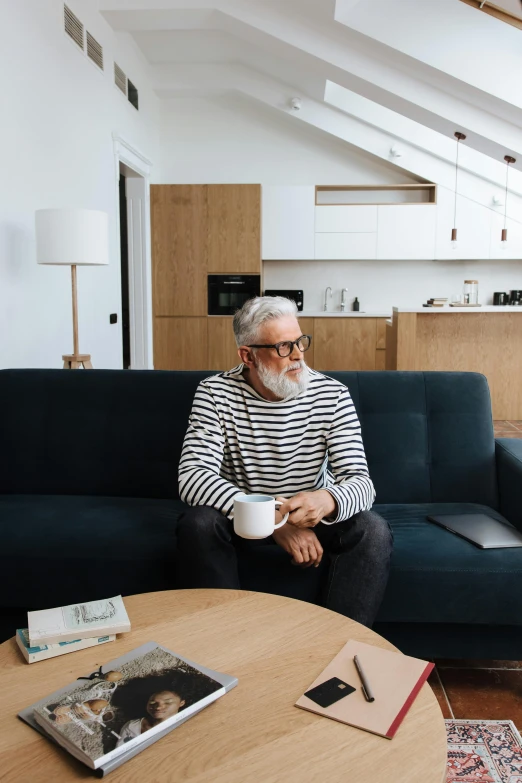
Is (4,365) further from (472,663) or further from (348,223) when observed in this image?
(348,223)

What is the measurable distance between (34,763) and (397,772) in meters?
0.50

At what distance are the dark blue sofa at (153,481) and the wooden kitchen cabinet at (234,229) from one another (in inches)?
170

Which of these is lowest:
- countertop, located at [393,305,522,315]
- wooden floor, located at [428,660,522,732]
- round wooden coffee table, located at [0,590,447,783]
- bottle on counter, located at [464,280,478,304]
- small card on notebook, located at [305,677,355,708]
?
wooden floor, located at [428,660,522,732]

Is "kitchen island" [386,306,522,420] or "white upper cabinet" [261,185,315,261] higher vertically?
"white upper cabinet" [261,185,315,261]

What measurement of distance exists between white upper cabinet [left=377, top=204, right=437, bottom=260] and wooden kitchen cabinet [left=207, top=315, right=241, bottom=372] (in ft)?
5.67

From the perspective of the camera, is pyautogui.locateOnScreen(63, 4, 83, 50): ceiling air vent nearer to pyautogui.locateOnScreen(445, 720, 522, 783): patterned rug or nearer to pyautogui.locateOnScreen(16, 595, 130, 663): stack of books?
pyautogui.locateOnScreen(16, 595, 130, 663): stack of books

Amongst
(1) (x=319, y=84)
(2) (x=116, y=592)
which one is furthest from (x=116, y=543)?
(1) (x=319, y=84)

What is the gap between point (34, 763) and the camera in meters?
0.94

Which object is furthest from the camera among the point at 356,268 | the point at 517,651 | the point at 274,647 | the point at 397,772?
the point at 356,268

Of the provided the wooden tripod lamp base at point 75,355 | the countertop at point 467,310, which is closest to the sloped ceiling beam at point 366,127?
the countertop at point 467,310

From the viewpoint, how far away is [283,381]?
1.96m

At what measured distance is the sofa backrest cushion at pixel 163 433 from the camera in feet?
7.82

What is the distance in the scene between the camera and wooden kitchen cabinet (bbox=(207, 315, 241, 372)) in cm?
671

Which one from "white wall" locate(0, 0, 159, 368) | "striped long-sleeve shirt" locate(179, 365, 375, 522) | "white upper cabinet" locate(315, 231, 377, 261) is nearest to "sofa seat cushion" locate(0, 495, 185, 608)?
"striped long-sleeve shirt" locate(179, 365, 375, 522)
